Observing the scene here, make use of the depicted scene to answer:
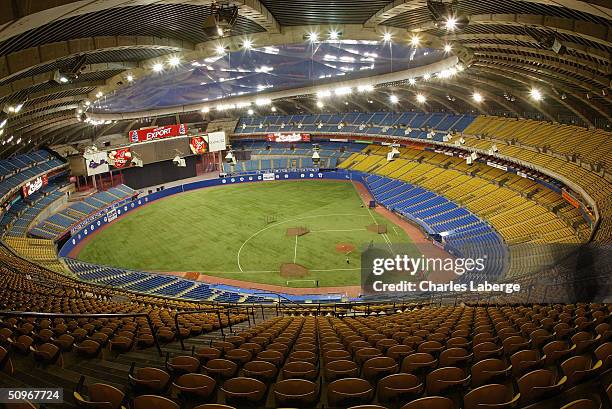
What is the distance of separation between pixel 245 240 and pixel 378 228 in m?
12.8

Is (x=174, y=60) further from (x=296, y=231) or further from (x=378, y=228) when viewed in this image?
(x=378, y=228)

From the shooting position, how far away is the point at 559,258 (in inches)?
914

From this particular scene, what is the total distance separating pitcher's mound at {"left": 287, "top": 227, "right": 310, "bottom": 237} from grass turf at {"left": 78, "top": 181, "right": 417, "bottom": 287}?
584 millimetres

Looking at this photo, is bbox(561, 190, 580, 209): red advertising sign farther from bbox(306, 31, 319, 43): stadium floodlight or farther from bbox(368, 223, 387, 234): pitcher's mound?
bbox(306, 31, 319, 43): stadium floodlight

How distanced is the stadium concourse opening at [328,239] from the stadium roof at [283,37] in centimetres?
14

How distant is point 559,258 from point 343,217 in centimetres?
2309

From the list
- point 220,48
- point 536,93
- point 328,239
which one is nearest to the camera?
point 220,48

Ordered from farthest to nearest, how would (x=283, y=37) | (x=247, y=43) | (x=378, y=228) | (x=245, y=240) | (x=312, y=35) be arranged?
(x=378, y=228)
(x=245, y=240)
(x=247, y=43)
(x=283, y=37)
(x=312, y=35)

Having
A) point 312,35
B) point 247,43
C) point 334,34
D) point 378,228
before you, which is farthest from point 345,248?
point 247,43

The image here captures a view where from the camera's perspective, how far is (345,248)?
35562 millimetres

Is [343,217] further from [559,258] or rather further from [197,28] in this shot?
[197,28]

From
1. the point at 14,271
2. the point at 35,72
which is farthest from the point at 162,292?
the point at 35,72

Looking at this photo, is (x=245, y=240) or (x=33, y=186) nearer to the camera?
(x=245, y=240)

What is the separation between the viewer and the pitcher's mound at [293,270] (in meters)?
31.1
